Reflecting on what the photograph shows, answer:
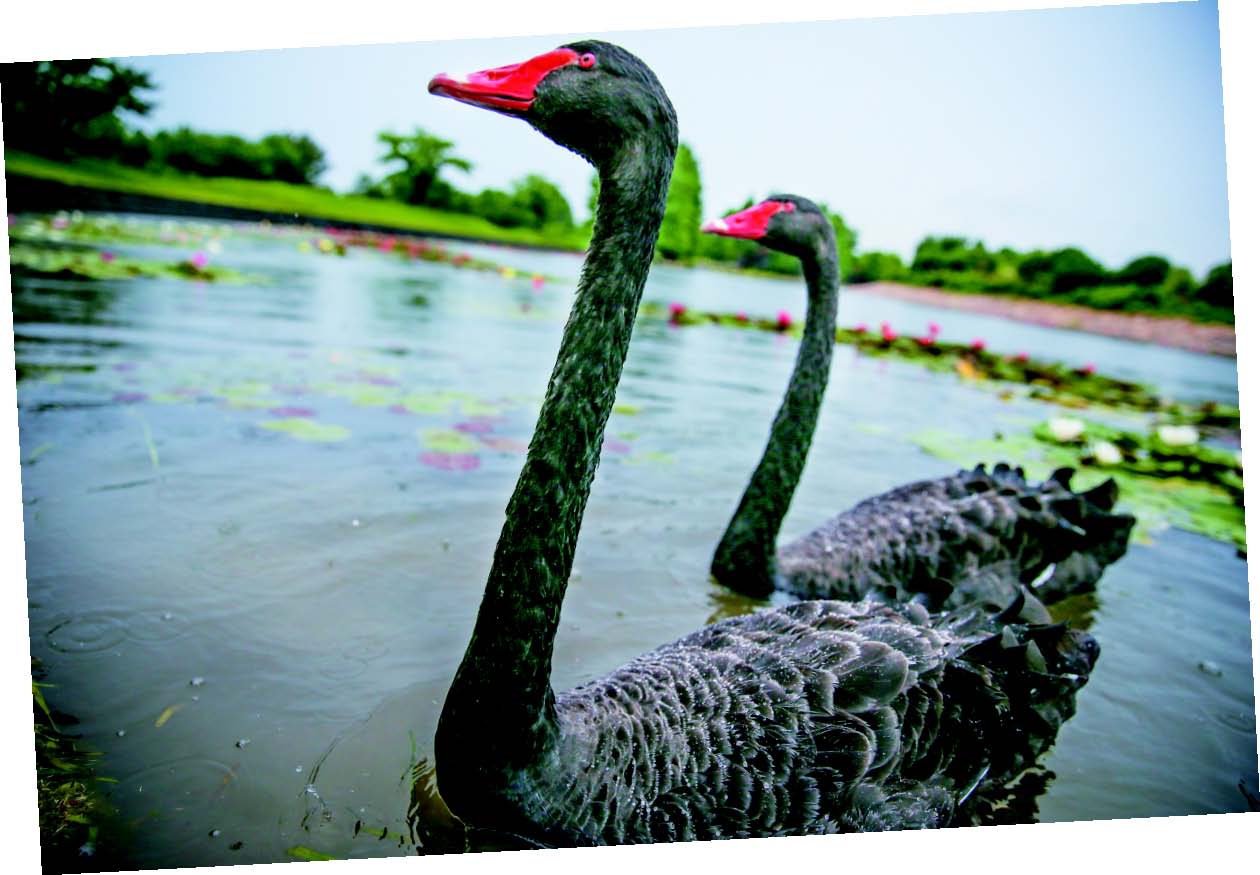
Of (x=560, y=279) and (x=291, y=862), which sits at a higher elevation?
(x=560, y=279)

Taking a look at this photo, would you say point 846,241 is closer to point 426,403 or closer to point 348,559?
point 426,403

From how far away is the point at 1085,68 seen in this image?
2984 millimetres

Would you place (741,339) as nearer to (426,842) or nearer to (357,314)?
(357,314)

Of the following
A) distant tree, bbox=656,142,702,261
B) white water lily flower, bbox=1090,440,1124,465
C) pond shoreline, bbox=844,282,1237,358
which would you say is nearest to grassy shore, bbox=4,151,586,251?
distant tree, bbox=656,142,702,261

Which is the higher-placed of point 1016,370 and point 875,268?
point 875,268

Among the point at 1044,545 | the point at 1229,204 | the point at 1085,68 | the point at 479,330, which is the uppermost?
the point at 1085,68

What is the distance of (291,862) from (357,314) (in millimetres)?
6675

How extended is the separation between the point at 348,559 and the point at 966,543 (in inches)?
90.5

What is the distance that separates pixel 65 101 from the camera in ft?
9.16

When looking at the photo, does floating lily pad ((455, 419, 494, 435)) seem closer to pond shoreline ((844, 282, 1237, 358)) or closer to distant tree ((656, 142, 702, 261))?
distant tree ((656, 142, 702, 261))

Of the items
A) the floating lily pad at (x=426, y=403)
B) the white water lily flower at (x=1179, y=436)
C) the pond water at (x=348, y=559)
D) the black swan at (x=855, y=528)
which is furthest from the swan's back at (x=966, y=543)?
the floating lily pad at (x=426, y=403)

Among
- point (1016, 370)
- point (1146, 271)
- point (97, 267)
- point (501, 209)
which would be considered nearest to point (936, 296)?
point (1016, 370)

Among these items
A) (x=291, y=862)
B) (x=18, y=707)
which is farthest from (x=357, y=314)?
(x=291, y=862)

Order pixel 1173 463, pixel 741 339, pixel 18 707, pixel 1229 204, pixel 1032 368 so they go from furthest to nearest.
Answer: pixel 741 339
pixel 1032 368
pixel 1173 463
pixel 1229 204
pixel 18 707
